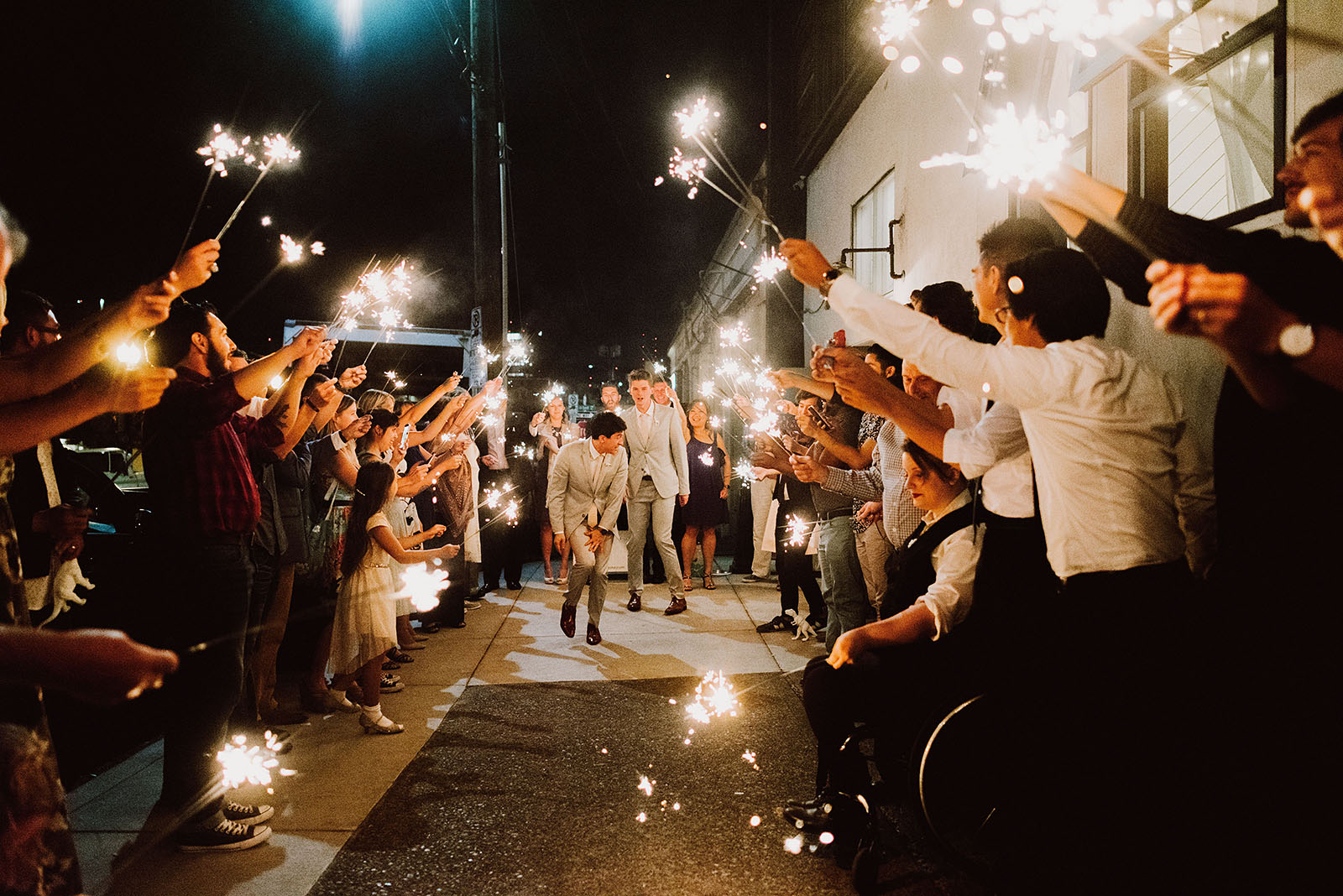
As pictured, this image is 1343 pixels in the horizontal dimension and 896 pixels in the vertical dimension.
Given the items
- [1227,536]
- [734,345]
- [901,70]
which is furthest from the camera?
[734,345]

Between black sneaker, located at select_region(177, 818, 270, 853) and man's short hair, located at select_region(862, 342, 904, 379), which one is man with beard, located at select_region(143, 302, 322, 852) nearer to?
black sneaker, located at select_region(177, 818, 270, 853)

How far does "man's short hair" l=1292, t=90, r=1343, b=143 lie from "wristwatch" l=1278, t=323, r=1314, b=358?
0.54 meters

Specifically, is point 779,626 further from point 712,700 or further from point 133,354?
point 133,354

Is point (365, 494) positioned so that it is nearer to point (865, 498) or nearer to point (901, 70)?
point (865, 498)

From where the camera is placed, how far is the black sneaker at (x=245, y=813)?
134 inches

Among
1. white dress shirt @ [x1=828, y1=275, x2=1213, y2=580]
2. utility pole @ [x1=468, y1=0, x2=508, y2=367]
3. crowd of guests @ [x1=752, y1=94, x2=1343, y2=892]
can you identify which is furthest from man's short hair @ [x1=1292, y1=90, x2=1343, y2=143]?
utility pole @ [x1=468, y1=0, x2=508, y2=367]

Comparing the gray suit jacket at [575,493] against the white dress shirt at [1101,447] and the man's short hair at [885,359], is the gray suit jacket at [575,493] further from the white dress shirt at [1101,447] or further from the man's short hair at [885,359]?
the white dress shirt at [1101,447]

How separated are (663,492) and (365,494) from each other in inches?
162

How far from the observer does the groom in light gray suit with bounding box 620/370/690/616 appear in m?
8.41

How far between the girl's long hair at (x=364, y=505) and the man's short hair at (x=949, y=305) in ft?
11.5

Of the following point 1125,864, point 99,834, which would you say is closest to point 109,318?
point 99,834

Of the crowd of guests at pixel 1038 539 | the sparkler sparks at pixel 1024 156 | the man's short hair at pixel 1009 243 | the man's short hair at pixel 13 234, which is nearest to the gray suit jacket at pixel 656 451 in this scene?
the crowd of guests at pixel 1038 539

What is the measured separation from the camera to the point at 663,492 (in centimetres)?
846

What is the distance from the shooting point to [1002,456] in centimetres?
260
